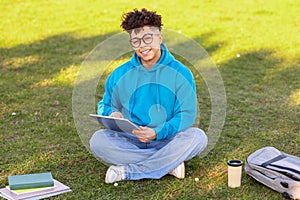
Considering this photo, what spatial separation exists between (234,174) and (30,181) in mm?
1285

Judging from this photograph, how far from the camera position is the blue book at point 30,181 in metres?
3.59

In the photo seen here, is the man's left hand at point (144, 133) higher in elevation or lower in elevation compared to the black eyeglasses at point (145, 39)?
lower

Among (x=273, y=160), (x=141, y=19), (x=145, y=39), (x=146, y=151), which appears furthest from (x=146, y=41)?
(x=273, y=160)

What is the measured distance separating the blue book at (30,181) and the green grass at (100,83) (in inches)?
5.8

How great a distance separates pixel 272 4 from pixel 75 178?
7.01 meters

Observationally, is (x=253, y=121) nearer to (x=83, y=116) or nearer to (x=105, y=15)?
(x=83, y=116)

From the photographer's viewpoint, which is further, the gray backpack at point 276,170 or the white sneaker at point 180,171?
A: the white sneaker at point 180,171

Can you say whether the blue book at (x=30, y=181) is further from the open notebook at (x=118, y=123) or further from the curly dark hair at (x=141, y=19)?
the curly dark hair at (x=141, y=19)

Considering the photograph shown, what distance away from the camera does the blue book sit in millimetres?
3585

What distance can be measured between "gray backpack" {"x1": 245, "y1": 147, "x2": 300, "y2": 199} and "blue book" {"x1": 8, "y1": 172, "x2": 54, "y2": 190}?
1299 mm

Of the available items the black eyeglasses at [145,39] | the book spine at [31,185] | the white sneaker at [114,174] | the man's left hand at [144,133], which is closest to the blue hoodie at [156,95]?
the man's left hand at [144,133]

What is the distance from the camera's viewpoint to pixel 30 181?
3.62m

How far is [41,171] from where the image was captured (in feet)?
13.2

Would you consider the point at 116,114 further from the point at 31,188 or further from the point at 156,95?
the point at 31,188
